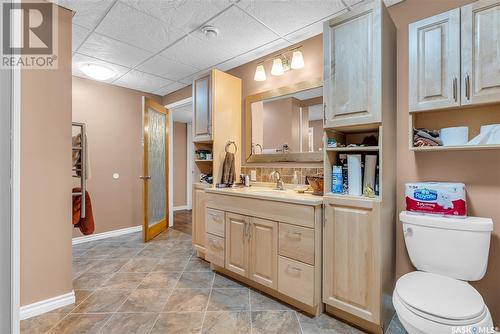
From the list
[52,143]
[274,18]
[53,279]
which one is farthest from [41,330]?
[274,18]

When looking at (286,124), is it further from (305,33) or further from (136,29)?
(136,29)

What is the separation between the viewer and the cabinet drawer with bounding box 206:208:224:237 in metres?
2.37

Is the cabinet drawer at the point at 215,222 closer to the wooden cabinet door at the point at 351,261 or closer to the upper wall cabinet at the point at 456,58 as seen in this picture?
the wooden cabinet door at the point at 351,261

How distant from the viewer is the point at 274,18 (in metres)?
2.05

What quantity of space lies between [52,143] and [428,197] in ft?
9.23

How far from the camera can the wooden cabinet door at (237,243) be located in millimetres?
2162

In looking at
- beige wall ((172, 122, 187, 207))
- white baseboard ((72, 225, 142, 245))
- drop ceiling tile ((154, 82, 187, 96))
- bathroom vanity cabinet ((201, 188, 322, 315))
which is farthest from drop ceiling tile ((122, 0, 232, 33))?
beige wall ((172, 122, 187, 207))

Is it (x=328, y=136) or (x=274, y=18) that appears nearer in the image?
(x=328, y=136)

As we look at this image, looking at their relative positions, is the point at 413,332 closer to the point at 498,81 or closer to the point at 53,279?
the point at 498,81

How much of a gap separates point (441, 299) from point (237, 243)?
1.50 m

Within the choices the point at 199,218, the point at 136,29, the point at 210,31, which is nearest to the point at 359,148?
the point at 210,31

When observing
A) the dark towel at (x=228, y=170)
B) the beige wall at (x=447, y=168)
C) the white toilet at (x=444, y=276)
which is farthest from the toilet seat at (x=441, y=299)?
the dark towel at (x=228, y=170)

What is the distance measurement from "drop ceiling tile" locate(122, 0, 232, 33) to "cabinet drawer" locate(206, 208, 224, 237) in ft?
5.87

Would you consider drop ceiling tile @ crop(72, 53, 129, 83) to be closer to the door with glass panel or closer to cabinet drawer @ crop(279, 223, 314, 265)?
the door with glass panel
